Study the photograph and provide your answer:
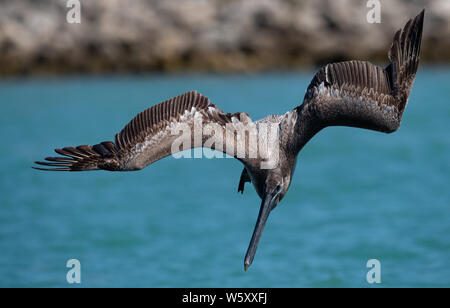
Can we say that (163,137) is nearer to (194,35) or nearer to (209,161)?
(209,161)

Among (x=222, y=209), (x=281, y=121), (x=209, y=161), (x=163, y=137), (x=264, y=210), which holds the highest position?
(x=209, y=161)

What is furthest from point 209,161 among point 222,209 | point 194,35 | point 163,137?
point 163,137

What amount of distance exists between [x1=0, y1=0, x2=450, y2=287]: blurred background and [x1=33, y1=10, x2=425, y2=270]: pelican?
514 centimetres

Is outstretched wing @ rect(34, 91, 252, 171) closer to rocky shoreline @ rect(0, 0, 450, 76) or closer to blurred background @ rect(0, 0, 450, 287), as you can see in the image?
blurred background @ rect(0, 0, 450, 287)

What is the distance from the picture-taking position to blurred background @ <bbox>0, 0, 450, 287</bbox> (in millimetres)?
14922

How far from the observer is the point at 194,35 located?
3534 cm

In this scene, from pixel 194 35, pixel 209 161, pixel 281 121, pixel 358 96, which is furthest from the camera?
pixel 194 35

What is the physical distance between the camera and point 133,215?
18922 millimetres

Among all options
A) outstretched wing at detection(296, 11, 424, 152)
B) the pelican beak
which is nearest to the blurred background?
the pelican beak

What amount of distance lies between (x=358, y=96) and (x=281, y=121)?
0.95 metres

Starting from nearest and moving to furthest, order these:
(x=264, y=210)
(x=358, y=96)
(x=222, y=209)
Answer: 1. (x=358, y=96)
2. (x=264, y=210)
3. (x=222, y=209)
